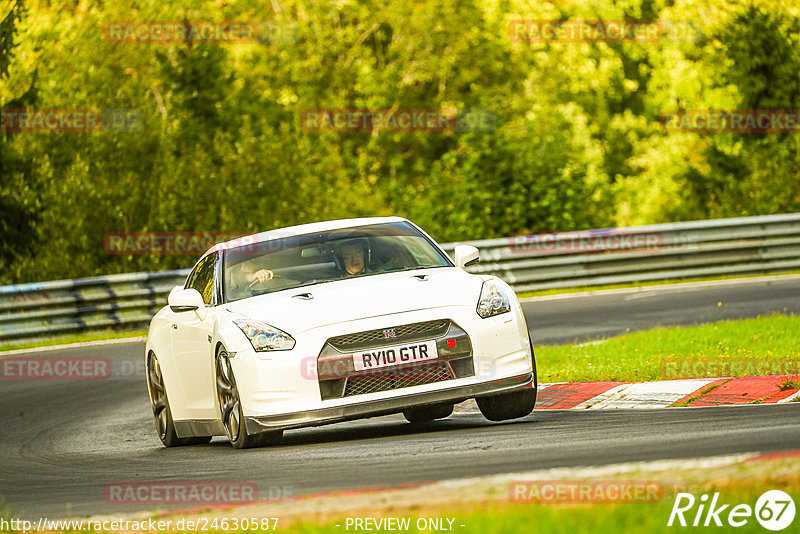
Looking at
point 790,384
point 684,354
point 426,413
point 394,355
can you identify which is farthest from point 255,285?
point 684,354

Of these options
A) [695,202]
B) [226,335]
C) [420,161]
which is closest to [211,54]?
[695,202]

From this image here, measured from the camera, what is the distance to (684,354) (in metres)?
12.3

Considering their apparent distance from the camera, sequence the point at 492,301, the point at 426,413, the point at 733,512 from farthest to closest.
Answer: the point at 426,413 → the point at 492,301 → the point at 733,512

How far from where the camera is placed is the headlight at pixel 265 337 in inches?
342

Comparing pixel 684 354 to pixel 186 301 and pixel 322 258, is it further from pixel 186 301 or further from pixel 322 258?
pixel 186 301

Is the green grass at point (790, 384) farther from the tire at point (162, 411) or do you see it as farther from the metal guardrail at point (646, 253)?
the metal guardrail at point (646, 253)

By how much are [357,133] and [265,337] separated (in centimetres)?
4161

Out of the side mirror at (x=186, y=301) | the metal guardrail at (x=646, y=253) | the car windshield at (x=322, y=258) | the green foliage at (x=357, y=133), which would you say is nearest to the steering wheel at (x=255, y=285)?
the car windshield at (x=322, y=258)

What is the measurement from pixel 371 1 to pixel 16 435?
124 feet

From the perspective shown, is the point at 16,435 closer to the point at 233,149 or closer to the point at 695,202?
the point at 233,149

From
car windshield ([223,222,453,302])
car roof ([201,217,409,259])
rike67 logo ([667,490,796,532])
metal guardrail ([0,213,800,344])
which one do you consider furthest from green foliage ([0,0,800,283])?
rike67 logo ([667,490,796,532])

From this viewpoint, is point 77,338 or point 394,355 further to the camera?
point 77,338

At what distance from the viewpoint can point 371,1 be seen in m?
48.1

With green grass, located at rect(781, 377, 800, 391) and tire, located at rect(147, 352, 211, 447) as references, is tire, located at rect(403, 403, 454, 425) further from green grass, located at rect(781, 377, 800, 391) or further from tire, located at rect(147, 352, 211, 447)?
green grass, located at rect(781, 377, 800, 391)
